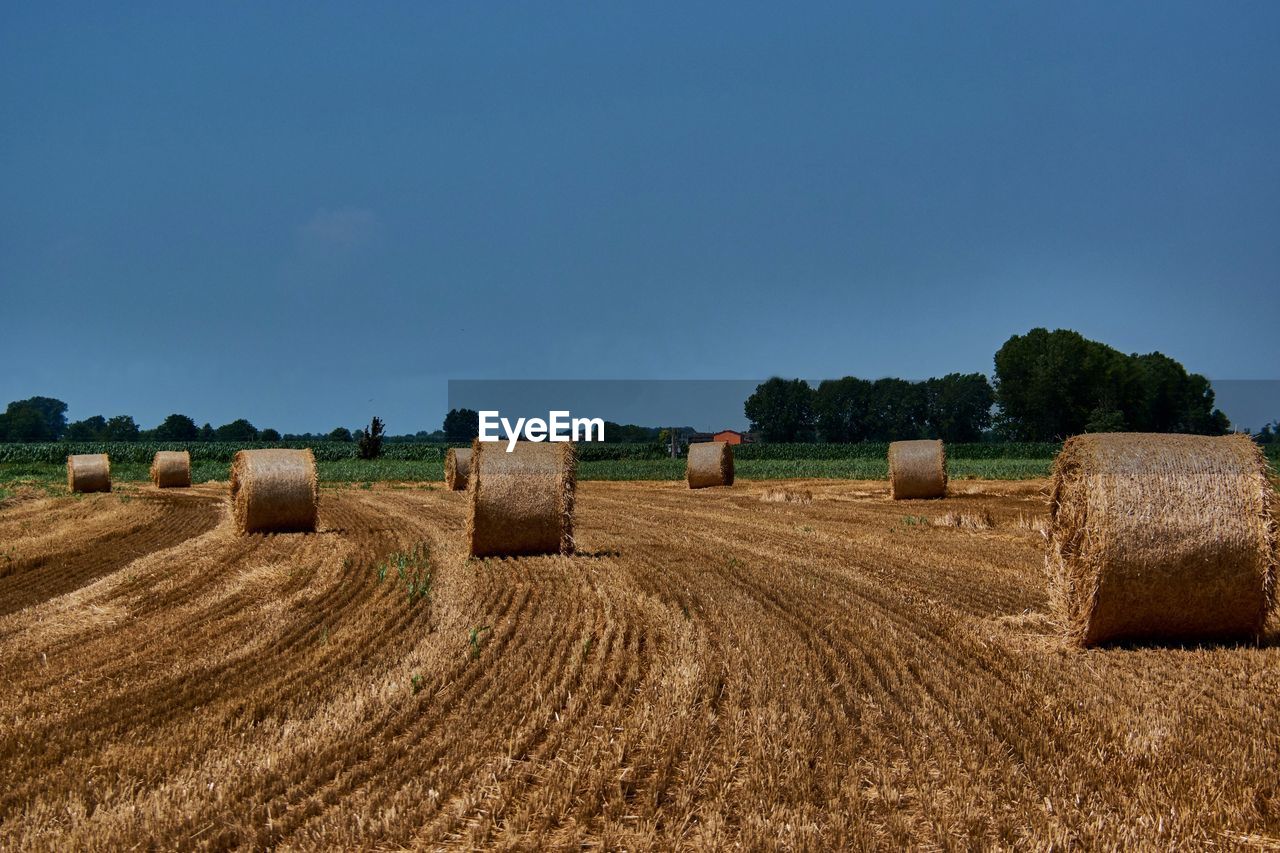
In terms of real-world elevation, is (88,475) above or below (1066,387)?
below

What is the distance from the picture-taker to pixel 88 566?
13.3 meters

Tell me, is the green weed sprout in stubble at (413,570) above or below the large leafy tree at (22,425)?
below

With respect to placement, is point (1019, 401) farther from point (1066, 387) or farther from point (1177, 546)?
point (1177, 546)

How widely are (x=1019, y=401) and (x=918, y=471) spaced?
6981 centimetres

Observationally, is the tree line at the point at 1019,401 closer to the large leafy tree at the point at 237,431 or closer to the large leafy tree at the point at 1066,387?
the large leafy tree at the point at 1066,387

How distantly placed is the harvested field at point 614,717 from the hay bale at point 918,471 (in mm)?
15283

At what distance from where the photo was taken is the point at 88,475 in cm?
3062

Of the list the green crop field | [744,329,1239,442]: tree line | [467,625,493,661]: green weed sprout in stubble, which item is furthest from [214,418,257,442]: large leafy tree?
[467,625,493,661]: green weed sprout in stubble

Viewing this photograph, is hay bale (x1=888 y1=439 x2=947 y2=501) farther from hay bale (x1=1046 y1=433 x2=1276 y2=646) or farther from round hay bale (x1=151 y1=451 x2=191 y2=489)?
round hay bale (x1=151 y1=451 x2=191 y2=489)

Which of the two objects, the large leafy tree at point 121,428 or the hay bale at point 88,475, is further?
the large leafy tree at point 121,428

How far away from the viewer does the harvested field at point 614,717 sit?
438 cm

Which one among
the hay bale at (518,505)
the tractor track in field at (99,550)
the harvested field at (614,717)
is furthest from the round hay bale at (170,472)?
the hay bale at (518,505)

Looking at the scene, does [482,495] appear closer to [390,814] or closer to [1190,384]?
[390,814]

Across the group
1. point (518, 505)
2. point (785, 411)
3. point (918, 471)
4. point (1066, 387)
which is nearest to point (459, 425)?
point (785, 411)
